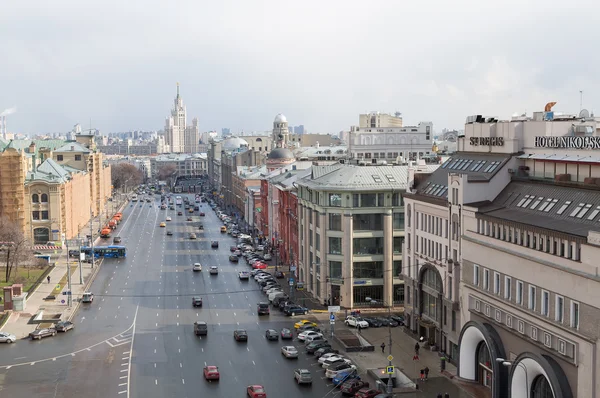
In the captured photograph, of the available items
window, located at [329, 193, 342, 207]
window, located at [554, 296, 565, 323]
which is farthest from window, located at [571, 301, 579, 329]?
window, located at [329, 193, 342, 207]

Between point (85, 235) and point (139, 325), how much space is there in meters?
83.2

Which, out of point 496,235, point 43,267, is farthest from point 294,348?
point 43,267

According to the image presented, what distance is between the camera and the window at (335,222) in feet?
291

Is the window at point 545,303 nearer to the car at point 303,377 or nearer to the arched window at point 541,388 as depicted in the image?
the arched window at point 541,388

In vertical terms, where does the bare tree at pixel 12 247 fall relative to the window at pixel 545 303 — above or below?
below

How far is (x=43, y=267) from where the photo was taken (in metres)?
119

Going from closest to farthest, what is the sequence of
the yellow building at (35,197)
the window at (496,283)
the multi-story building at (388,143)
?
the window at (496,283)
the yellow building at (35,197)
the multi-story building at (388,143)

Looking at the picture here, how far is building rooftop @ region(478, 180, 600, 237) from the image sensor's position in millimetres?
47406

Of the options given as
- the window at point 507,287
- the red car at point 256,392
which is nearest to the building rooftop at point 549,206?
the window at point 507,287

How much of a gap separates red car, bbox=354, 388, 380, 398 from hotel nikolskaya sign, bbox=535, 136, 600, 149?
70.1ft

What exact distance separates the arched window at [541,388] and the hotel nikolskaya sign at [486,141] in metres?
20.7

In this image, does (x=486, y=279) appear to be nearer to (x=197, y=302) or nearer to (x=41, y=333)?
(x=197, y=302)

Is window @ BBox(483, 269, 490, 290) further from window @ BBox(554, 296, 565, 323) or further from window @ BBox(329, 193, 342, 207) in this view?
window @ BBox(329, 193, 342, 207)

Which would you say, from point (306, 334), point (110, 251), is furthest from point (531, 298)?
point (110, 251)
